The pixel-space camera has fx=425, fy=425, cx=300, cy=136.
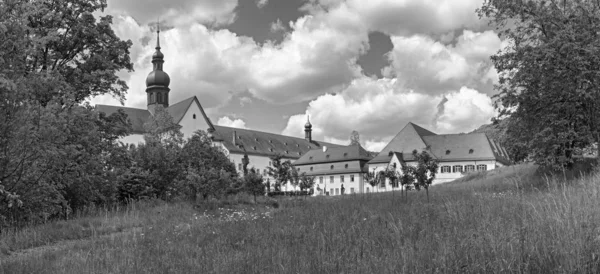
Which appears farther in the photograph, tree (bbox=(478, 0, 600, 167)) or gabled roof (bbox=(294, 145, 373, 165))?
gabled roof (bbox=(294, 145, 373, 165))

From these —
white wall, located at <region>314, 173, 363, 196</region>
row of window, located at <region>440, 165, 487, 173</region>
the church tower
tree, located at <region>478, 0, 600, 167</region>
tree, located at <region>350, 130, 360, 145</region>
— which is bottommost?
white wall, located at <region>314, 173, 363, 196</region>

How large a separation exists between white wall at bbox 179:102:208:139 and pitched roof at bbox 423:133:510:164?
4109cm

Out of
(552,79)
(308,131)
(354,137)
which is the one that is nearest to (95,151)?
(552,79)

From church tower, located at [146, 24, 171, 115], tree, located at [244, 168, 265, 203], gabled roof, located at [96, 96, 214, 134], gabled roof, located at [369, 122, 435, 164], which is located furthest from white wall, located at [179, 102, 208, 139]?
tree, located at [244, 168, 265, 203]

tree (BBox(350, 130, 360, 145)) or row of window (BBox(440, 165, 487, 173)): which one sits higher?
tree (BBox(350, 130, 360, 145))

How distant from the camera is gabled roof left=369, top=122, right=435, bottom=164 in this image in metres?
74.7

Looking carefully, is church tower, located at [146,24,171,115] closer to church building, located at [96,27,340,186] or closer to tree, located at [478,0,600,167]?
church building, located at [96,27,340,186]

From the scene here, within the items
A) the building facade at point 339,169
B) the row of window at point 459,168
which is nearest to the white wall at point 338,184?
the building facade at point 339,169

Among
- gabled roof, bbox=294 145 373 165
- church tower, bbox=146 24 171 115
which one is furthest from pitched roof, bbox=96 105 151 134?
gabled roof, bbox=294 145 373 165

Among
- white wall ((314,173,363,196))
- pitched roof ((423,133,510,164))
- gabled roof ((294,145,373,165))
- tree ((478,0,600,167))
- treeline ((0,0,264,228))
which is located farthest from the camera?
gabled roof ((294,145,373,165))

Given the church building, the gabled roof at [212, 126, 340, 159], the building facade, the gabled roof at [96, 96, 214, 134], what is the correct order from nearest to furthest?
the gabled roof at [96, 96, 214, 134] → the church building → the building facade → the gabled roof at [212, 126, 340, 159]

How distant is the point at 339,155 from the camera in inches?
3216

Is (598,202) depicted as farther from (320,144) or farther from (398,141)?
(320,144)

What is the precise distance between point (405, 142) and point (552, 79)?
5800 centimetres
